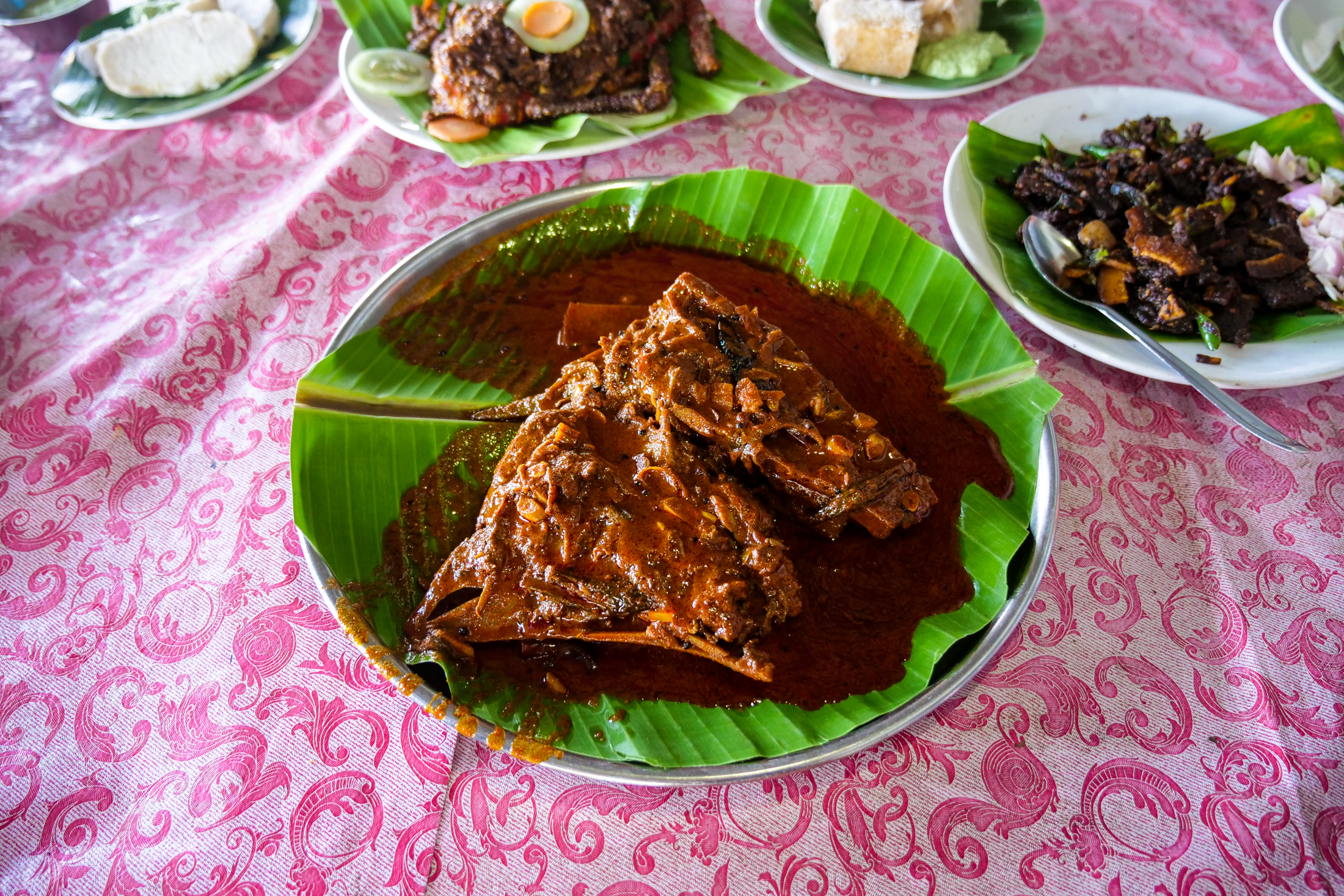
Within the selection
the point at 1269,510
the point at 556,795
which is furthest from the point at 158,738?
the point at 1269,510

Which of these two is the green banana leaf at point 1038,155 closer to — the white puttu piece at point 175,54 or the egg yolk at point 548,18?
the egg yolk at point 548,18

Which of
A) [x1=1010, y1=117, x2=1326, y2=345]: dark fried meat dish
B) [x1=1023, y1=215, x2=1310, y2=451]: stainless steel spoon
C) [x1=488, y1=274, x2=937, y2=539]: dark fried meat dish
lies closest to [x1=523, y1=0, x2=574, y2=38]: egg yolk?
[x1=488, y1=274, x2=937, y2=539]: dark fried meat dish

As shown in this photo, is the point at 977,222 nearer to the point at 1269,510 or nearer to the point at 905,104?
the point at 905,104

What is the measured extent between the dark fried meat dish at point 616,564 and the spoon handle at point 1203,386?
1691mm

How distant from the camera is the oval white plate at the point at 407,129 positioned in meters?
3.46

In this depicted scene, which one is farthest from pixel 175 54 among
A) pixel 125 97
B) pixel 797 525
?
pixel 797 525

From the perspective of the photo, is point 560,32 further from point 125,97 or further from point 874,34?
point 125,97

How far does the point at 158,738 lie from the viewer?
211 cm

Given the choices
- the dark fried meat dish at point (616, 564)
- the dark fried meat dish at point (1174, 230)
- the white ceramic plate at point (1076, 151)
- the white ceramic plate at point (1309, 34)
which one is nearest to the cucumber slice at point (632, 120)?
the white ceramic plate at point (1076, 151)

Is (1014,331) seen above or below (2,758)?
above

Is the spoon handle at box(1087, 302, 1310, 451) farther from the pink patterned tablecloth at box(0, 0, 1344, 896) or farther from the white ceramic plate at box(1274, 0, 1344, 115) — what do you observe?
the white ceramic plate at box(1274, 0, 1344, 115)

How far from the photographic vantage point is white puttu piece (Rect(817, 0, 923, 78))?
367 centimetres

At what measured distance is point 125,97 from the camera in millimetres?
3740

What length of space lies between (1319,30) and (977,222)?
277 centimetres
